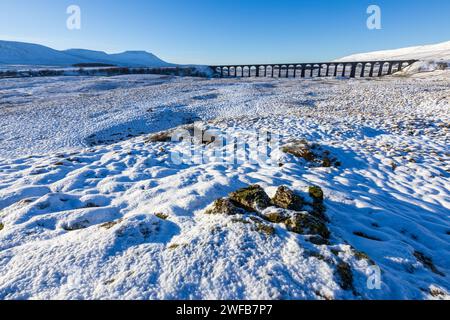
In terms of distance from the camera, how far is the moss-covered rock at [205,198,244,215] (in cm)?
494

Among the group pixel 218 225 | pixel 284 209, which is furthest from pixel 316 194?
pixel 218 225

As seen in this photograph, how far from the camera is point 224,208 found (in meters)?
5.05

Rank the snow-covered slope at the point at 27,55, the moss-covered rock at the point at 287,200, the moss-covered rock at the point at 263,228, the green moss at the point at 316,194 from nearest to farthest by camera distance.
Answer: the moss-covered rock at the point at 263,228 → the moss-covered rock at the point at 287,200 → the green moss at the point at 316,194 → the snow-covered slope at the point at 27,55

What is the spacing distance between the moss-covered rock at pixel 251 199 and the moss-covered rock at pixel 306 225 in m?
0.73

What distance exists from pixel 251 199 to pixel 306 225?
1.28m

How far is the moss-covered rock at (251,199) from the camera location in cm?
517

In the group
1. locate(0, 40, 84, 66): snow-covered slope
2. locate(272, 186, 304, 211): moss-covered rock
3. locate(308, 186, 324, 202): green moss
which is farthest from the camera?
locate(0, 40, 84, 66): snow-covered slope

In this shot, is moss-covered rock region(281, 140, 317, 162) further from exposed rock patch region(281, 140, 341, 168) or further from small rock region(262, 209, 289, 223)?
small rock region(262, 209, 289, 223)

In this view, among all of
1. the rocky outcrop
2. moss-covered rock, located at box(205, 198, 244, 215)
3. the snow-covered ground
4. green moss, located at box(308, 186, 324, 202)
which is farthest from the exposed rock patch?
moss-covered rock, located at box(205, 198, 244, 215)

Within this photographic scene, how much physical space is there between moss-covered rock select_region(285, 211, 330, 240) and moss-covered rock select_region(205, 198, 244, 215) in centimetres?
100

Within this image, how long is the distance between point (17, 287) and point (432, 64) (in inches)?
3254

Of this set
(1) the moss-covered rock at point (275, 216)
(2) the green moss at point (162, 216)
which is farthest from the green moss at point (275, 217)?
(2) the green moss at point (162, 216)

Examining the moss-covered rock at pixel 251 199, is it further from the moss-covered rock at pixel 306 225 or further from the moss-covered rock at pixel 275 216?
the moss-covered rock at pixel 306 225

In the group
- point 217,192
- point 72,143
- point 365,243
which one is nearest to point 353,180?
point 365,243
